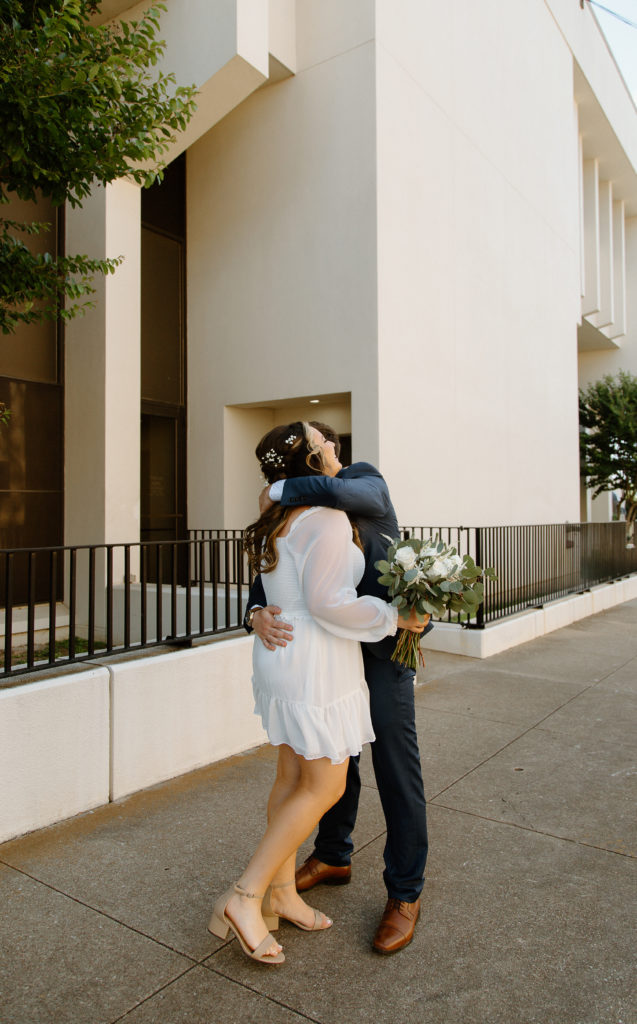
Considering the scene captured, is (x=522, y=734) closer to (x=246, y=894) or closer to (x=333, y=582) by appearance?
(x=246, y=894)

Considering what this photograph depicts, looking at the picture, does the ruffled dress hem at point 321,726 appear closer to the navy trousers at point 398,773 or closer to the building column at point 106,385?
the navy trousers at point 398,773

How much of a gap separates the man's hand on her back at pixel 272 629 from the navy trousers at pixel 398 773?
13.9 inches

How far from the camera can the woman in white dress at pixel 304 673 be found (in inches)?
94.4

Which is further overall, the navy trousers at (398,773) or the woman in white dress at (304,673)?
the navy trousers at (398,773)

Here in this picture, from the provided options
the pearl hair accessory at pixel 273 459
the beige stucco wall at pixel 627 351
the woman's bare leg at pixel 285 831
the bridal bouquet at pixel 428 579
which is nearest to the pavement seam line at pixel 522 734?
the woman's bare leg at pixel 285 831

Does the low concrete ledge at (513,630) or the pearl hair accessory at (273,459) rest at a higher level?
the pearl hair accessory at (273,459)

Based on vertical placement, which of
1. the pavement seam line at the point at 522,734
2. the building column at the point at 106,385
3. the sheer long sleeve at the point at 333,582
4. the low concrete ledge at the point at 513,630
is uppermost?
the building column at the point at 106,385

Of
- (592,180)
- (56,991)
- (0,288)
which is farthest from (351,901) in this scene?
(592,180)

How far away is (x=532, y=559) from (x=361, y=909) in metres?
7.61

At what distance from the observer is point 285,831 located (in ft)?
7.95

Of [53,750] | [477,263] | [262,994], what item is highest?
[477,263]

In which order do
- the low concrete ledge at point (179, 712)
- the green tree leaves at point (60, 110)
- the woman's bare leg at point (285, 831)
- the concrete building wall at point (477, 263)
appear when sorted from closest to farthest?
the woman's bare leg at point (285, 831)
the green tree leaves at point (60, 110)
the low concrete ledge at point (179, 712)
the concrete building wall at point (477, 263)

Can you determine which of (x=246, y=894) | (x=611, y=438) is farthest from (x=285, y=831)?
(x=611, y=438)

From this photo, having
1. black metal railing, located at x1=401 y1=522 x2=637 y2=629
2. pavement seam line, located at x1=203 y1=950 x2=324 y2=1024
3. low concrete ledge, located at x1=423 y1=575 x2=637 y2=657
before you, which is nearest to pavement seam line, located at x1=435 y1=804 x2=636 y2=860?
pavement seam line, located at x1=203 y1=950 x2=324 y2=1024
